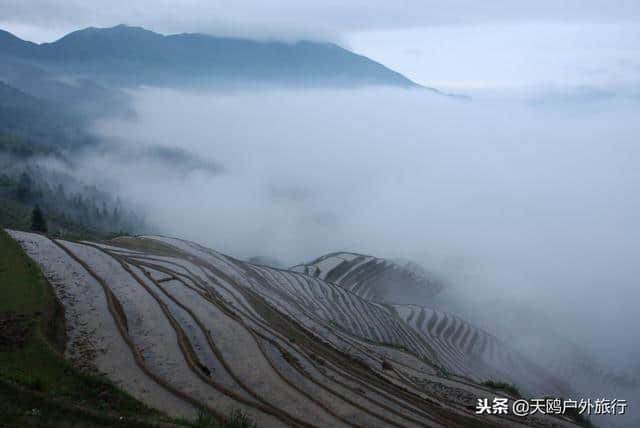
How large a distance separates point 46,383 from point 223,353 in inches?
225

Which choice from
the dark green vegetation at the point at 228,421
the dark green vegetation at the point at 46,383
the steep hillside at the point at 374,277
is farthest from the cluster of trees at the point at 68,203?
the dark green vegetation at the point at 228,421

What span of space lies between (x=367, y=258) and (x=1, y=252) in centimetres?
5239

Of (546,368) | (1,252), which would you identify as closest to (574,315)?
(546,368)

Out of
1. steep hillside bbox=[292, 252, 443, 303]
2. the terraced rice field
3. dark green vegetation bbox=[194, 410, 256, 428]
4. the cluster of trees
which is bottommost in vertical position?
the cluster of trees

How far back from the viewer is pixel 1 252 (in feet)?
69.2

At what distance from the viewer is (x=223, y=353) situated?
15.9 meters

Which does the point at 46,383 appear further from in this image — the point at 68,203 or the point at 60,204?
the point at 68,203

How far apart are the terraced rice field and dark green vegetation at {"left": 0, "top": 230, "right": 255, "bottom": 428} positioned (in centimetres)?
69

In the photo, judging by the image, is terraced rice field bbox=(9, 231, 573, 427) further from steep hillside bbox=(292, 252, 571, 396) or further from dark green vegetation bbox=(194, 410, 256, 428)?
steep hillside bbox=(292, 252, 571, 396)

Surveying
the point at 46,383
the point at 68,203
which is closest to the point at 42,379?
the point at 46,383

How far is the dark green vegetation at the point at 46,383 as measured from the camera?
9.57 m

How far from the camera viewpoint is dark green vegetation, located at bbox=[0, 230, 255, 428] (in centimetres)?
957

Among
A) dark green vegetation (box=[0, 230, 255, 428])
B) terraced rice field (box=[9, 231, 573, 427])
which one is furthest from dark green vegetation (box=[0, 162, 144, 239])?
dark green vegetation (box=[0, 230, 255, 428])

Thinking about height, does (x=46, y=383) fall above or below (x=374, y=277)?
above
